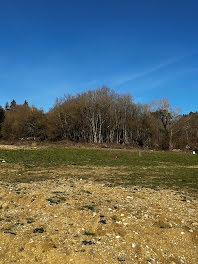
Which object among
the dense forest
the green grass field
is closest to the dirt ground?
the green grass field

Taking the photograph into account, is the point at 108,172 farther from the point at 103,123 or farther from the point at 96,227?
the point at 103,123

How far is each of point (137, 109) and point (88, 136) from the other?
13.5 meters

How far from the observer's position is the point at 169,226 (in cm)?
537

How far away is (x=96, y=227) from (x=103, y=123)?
45.0 meters

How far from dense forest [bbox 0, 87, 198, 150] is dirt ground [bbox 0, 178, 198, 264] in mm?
40375

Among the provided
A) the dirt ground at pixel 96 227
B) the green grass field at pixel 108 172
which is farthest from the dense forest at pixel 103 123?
the dirt ground at pixel 96 227

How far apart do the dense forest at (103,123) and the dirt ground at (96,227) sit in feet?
132

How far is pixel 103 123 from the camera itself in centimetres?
5003

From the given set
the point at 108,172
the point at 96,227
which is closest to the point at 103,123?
the point at 108,172

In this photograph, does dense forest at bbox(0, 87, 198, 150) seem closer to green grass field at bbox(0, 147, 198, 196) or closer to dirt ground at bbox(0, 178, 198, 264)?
green grass field at bbox(0, 147, 198, 196)

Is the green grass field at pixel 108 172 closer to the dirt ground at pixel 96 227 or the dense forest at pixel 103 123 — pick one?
the dirt ground at pixel 96 227

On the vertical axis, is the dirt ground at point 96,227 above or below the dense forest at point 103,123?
below

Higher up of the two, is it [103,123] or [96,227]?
[103,123]

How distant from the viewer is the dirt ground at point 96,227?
419cm
